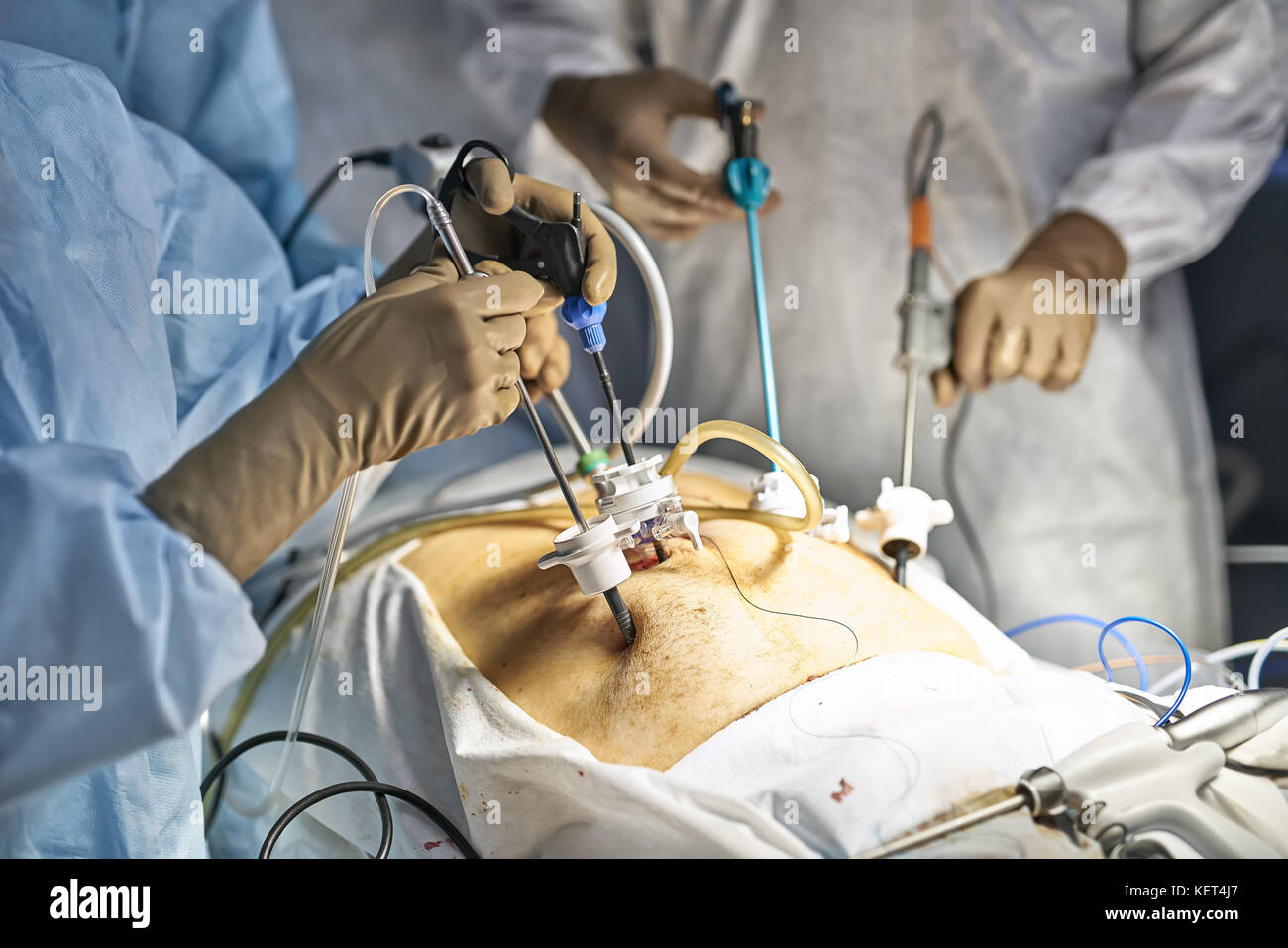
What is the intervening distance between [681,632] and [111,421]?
0.43 m

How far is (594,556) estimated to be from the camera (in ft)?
2.06

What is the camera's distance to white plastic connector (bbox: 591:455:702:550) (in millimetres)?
657

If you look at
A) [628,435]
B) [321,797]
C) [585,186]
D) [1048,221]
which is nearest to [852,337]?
[1048,221]

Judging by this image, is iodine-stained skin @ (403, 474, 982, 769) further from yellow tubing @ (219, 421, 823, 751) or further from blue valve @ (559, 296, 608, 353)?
blue valve @ (559, 296, 608, 353)

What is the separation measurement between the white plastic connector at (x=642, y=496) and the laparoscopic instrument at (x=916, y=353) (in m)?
0.20

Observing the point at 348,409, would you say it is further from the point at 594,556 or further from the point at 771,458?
the point at 771,458

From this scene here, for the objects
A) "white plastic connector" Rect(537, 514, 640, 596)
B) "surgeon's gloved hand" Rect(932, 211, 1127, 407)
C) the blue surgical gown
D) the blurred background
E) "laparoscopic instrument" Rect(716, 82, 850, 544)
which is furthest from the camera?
the blurred background

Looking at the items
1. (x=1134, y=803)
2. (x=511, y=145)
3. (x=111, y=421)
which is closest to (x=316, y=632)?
(x=111, y=421)

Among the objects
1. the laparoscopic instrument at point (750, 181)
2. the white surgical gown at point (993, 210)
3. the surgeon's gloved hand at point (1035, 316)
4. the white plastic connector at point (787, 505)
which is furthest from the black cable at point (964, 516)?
the white plastic connector at point (787, 505)

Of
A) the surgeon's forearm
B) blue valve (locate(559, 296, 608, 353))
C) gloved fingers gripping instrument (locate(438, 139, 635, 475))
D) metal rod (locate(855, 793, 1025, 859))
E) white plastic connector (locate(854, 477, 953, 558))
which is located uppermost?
gloved fingers gripping instrument (locate(438, 139, 635, 475))

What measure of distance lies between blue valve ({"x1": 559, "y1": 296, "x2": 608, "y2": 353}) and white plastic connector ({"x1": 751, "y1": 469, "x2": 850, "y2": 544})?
195 millimetres

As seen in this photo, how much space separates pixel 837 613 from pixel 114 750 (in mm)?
471

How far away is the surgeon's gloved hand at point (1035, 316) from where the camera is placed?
1.04m

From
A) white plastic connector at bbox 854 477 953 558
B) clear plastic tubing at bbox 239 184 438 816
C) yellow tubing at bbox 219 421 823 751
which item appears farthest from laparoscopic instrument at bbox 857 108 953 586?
clear plastic tubing at bbox 239 184 438 816
